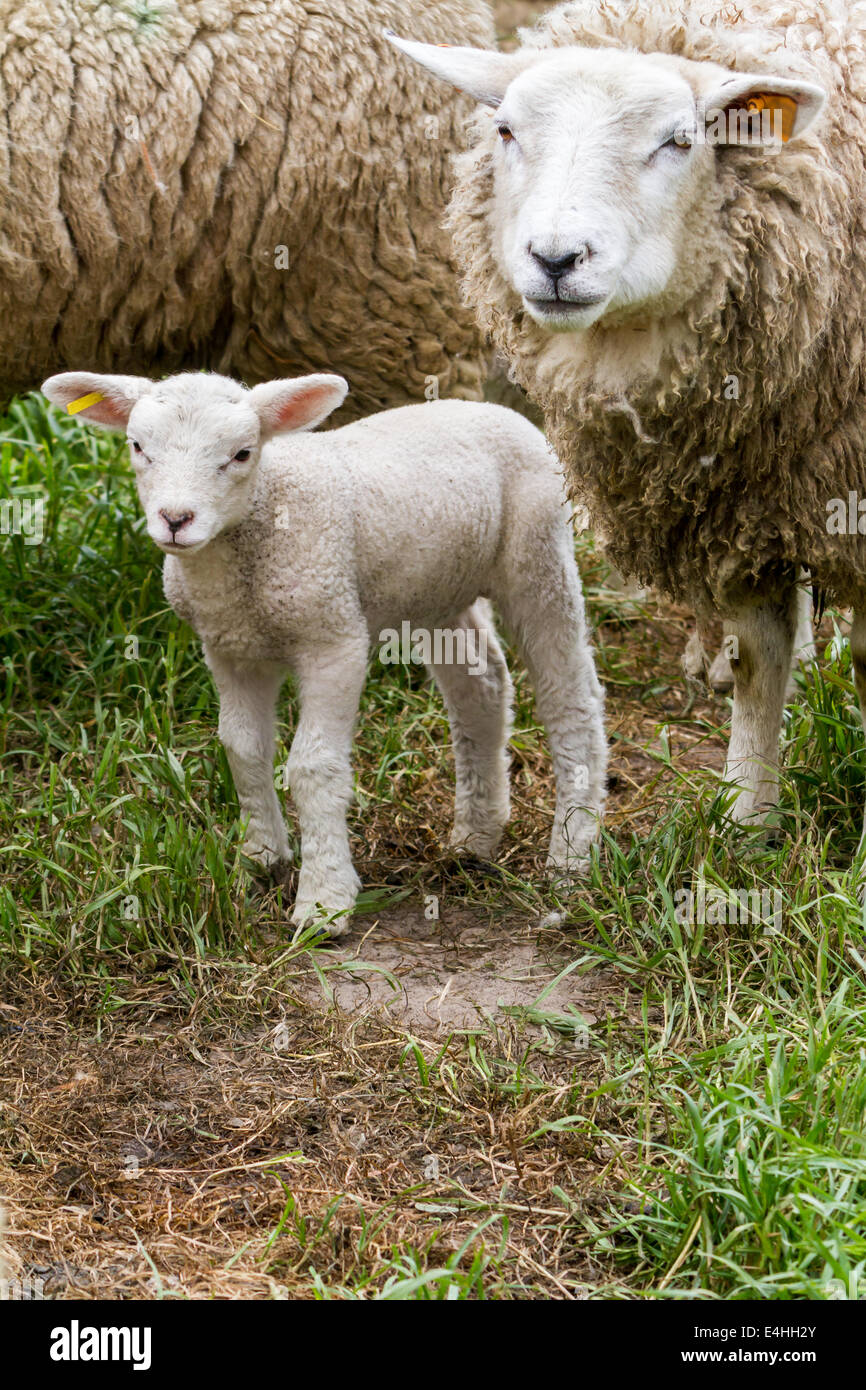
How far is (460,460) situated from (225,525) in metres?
0.67

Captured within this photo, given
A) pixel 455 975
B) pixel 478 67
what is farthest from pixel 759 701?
pixel 478 67

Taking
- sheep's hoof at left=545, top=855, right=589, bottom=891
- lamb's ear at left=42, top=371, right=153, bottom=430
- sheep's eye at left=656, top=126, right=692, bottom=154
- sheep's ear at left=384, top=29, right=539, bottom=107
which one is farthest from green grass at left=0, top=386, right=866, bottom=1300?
sheep's ear at left=384, top=29, right=539, bottom=107

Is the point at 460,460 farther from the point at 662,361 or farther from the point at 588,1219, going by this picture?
the point at 588,1219

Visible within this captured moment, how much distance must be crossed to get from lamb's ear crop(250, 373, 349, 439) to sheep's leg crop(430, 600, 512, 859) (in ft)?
2.68

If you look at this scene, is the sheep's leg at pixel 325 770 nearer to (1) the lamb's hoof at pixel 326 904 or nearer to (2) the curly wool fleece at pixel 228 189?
(1) the lamb's hoof at pixel 326 904

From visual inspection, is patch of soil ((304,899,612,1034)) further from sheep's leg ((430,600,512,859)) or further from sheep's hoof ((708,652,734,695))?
sheep's hoof ((708,652,734,695))

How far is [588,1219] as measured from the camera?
292cm

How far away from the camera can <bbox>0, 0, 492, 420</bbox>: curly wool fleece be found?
14.8 ft

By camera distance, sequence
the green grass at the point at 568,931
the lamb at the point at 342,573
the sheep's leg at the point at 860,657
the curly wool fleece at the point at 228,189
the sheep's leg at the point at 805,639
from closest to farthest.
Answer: the green grass at the point at 568,931, the lamb at the point at 342,573, the sheep's leg at the point at 860,657, the curly wool fleece at the point at 228,189, the sheep's leg at the point at 805,639

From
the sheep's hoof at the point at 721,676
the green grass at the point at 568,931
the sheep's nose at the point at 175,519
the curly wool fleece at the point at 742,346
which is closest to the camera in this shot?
the green grass at the point at 568,931

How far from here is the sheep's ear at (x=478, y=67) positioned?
11.4 ft

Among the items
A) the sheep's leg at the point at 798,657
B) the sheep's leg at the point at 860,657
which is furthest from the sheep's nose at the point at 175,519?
the sheep's leg at the point at 798,657

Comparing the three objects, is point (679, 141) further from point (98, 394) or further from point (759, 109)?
point (98, 394)

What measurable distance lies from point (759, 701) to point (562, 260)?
1449mm
